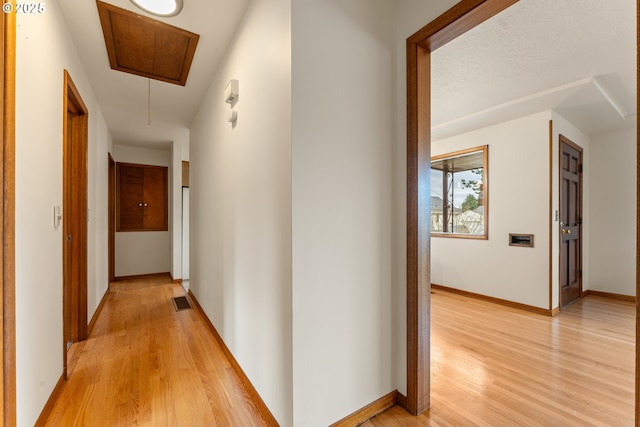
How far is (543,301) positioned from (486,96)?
8.31 ft

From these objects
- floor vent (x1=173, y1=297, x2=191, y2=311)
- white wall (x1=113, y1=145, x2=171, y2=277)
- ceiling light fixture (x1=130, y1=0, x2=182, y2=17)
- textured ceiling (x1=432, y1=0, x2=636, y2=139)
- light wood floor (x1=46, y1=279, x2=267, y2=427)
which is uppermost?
ceiling light fixture (x1=130, y1=0, x2=182, y2=17)

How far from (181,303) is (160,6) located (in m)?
3.33

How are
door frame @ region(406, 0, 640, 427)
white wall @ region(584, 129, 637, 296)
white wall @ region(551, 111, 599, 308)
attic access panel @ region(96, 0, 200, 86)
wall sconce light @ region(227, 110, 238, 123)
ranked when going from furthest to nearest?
white wall @ region(584, 129, 637, 296) → white wall @ region(551, 111, 599, 308) → wall sconce light @ region(227, 110, 238, 123) → attic access panel @ region(96, 0, 200, 86) → door frame @ region(406, 0, 640, 427)

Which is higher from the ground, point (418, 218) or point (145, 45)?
point (145, 45)

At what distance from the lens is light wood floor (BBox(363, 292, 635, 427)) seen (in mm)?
1586

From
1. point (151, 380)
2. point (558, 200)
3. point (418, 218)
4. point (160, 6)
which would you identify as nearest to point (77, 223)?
point (151, 380)

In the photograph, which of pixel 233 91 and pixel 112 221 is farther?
pixel 112 221

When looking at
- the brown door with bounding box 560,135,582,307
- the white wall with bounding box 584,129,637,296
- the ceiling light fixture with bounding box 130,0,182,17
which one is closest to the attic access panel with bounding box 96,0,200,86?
the ceiling light fixture with bounding box 130,0,182,17

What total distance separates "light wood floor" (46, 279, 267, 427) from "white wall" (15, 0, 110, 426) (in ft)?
0.74

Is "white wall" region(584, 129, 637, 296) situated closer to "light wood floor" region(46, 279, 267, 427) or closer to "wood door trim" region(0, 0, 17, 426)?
"light wood floor" region(46, 279, 267, 427)

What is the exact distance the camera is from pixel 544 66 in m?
2.47

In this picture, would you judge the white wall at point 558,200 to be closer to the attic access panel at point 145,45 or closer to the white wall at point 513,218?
the white wall at point 513,218

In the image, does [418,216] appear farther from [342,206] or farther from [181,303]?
[181,303]

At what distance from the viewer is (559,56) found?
2318 mm
